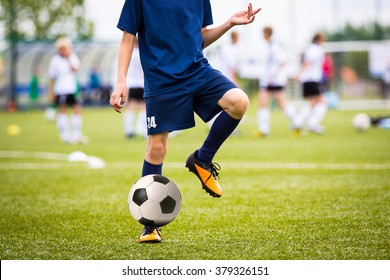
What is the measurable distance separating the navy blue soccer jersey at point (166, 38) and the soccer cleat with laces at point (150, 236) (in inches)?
37.0

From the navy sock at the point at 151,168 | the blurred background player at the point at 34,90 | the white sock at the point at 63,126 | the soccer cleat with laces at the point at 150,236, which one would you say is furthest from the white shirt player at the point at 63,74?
the blurred background player at the point at 34,90

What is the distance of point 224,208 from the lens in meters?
5.82

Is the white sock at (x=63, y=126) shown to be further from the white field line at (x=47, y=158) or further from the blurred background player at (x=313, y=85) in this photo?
the blurred background player at (x=313, y=85)

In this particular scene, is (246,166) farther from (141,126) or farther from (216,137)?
(141,126)

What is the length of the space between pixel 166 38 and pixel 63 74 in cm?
1027

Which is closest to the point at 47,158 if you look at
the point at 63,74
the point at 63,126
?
the point at 63,126

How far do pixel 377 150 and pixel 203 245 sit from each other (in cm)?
710

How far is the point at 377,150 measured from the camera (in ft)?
35.0

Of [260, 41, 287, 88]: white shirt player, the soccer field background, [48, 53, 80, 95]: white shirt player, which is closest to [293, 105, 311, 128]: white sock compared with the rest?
[260, 41, 287, 88]: white shirt player

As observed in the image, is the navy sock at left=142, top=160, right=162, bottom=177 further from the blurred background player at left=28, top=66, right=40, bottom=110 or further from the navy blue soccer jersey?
the blurred background player at left=28, top=66, right=40, bottom=110

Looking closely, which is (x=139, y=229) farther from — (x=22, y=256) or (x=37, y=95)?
(x=37, y=95)

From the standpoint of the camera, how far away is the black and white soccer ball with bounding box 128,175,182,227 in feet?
14.4

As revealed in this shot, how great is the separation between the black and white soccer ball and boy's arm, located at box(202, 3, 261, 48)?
3.76ft
